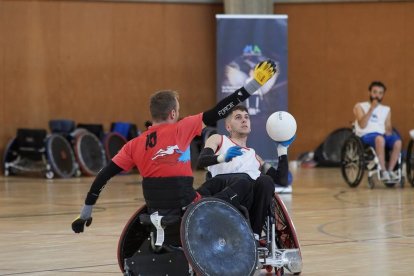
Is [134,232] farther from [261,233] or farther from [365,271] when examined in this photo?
[365,271]

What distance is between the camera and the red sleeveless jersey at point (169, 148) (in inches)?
233

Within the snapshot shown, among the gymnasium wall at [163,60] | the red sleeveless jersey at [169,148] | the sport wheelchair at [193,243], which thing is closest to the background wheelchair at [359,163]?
the gymnasium wall at [163,60]

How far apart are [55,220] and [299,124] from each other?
387 inches

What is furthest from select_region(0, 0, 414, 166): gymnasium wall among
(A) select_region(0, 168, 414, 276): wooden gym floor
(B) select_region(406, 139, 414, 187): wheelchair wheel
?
(B) select_region(406, 139, 414, 187): wheelchair wheel

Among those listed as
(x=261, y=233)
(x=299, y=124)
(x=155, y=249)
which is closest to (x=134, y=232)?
(x=155, y=249)

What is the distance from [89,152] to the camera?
53.4 ft

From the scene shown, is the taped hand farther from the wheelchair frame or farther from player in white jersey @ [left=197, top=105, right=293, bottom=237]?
the wheelchair frame

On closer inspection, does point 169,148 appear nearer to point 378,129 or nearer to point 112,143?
point 378,129

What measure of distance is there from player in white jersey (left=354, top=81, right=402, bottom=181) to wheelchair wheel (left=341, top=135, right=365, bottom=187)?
19 centimetres

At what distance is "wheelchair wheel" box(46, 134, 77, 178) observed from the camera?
623 inches

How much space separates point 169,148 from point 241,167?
3.18 feet

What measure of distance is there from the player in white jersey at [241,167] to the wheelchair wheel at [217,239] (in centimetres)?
35

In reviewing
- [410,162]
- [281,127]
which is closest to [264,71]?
[281,127]

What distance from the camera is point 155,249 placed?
5.93m
